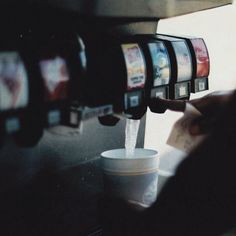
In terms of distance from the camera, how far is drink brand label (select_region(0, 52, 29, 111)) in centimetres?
82

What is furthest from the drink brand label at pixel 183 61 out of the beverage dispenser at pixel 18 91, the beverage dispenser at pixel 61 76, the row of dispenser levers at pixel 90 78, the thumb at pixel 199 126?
the beverage dispenser at pixel 18 91

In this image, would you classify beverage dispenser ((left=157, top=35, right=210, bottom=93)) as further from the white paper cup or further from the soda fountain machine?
the white paper cup

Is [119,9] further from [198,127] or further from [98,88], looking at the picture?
[198,127]

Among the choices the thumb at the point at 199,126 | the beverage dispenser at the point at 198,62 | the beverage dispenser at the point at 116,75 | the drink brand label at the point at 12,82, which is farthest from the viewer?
the beverage dispenser at the point at 198,62

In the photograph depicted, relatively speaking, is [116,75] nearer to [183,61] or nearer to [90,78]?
[90,78]

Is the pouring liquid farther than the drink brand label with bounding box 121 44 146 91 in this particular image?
Yes

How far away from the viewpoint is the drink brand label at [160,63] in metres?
1.18

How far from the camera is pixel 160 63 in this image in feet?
3.95

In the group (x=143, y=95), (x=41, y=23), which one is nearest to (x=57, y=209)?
(x=143, y=95)

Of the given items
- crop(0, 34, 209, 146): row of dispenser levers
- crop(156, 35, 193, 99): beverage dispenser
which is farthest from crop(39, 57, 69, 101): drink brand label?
crop(156, 35, 193, 99): beverage dispenser

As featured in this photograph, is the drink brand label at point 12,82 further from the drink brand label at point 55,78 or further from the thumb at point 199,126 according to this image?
the thumb at point 199,126

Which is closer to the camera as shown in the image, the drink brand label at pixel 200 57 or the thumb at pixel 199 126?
the thumb at pixel 199 126

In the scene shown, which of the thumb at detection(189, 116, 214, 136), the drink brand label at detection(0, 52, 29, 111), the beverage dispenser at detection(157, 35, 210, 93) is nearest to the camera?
the drink brand label at detection(0, 52, 29, 111)

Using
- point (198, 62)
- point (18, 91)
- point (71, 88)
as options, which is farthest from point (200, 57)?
point (18, 91)
